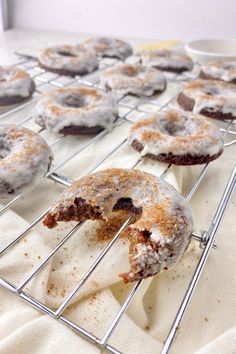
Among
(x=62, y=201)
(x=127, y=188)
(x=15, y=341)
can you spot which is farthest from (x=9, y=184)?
(x=15, y=341)

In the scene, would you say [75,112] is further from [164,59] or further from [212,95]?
[164,59]

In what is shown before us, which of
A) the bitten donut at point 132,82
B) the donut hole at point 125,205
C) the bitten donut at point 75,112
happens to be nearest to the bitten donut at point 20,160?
the bitten donut at point 75,112

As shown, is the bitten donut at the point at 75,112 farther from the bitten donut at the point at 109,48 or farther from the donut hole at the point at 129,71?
the bitten donut at the point at 109,48

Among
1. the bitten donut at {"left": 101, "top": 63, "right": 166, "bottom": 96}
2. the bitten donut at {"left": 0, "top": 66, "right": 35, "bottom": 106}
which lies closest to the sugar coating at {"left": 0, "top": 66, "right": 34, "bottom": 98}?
the bitten donut at {"left": 0, "top": 66, "right": 35, "bottom": 106}

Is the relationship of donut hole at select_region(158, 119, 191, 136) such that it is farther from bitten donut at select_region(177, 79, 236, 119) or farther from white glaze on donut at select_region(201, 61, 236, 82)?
white glaze on donut at select_region(201, 61, 236, 82)

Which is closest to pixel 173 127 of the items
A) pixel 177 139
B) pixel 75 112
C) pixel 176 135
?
pixel 176 135

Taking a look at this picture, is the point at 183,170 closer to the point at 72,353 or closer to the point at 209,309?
the point at 209,309
